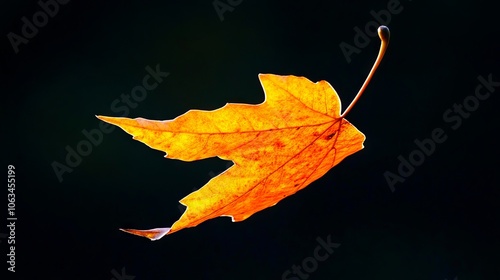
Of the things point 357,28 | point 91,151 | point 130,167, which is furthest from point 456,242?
point 91,151

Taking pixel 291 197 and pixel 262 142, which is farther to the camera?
pixel 291 197

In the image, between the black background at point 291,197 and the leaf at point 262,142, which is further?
the black background at point 291,197

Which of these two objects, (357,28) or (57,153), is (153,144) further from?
(357,28)

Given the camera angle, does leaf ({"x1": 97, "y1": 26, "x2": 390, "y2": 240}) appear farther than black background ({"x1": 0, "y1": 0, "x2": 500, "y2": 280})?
No
